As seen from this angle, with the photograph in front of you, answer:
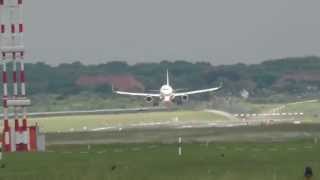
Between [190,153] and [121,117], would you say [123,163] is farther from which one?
[121,117]

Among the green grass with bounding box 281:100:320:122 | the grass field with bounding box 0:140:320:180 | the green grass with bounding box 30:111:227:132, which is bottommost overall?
the grass field with bounding box 0:140:320:180

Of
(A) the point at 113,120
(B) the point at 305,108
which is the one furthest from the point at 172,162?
(B) the point at 305,108

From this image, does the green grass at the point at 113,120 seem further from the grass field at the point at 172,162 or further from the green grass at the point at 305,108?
the grass field at the point at 172,162

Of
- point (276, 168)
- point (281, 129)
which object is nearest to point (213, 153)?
point (276, 168)

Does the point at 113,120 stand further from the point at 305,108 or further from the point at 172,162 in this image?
the point at 172,162

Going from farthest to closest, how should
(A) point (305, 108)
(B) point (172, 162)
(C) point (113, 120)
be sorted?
1. (A) point (305, 108)
2. (C) point (113, 120)
3. (B) point (172, 162)

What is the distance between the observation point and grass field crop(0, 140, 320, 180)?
33812 mm

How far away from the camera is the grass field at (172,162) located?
111 ft

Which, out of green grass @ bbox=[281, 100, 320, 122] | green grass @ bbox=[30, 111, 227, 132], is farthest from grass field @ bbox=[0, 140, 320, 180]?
green grass @ bbox=[281, 100, 320, 122]

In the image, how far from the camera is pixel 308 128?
76812 millimetres

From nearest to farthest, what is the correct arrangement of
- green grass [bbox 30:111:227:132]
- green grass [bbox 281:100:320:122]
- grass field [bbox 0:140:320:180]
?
grass field [bbox 0:140:320:180], green grass [bbox 30:111:227:132], green grass [bbox 281:100:320:122]

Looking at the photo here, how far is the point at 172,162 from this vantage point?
4197 cm

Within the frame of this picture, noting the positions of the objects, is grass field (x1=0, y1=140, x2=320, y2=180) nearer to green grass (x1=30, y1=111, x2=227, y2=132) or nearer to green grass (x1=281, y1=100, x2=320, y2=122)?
green grass (x1=30, y1=111, x2=227, y2=132)

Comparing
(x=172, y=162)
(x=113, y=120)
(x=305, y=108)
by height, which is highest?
(x=305, y=108)
